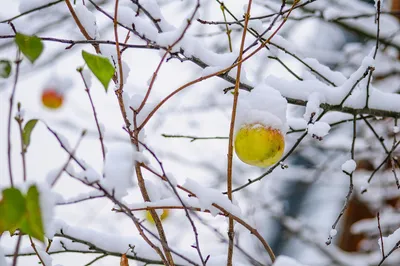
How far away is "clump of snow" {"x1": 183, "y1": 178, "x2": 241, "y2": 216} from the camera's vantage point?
0.94m

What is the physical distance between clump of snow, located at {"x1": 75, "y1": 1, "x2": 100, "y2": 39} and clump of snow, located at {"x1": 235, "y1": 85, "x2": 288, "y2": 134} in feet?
1.31

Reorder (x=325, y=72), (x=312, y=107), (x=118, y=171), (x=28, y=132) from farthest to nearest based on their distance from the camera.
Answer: (x=325, y=72)
(x=312, y=107)
(x=28, y=132)
(x=118, y=171)

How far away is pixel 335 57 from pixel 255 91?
2.39m

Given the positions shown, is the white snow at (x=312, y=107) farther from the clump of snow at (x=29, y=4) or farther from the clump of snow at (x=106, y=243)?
the clump of snow at (x=29, y=4)

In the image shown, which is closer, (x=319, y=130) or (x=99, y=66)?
(x=99, y=66)

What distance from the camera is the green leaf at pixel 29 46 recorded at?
763 millimetres

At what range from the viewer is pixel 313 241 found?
10.7ft

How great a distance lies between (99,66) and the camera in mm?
817

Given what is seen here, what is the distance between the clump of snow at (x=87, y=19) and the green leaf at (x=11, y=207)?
2.05 ft

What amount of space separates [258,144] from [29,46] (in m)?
0.56

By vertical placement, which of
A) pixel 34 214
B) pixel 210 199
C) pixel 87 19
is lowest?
pixel 34 214

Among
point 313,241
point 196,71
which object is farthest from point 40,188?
point 196,71

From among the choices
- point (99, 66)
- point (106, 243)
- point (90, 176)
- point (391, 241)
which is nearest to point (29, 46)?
point (99, 66)

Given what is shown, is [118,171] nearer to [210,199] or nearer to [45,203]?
[45,203]
